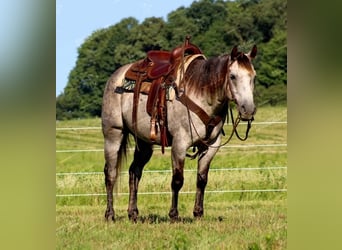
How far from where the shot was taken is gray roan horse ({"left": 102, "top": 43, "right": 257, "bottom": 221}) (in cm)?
389

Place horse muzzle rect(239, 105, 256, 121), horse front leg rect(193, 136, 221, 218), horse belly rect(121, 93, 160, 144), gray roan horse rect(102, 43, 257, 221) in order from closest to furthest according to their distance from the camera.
A: horse muzzle rect(239, 105, 256, 121)
gray roan horse rect(102, 43, 257, 221)
horse front leg rect(193, 136, 221, 218)
horse belly rect(121, 93, 160, 144)

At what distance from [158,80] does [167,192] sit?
0.79 meters

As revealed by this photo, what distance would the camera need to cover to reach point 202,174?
4.25 meters

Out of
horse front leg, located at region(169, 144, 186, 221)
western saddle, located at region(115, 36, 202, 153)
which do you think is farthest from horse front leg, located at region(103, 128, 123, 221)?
horse front leg, located at region(169, 144, 186, 221)

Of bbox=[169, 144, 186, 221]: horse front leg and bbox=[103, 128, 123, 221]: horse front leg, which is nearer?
bbox=[169, 144, 186, 221]: horse front leg

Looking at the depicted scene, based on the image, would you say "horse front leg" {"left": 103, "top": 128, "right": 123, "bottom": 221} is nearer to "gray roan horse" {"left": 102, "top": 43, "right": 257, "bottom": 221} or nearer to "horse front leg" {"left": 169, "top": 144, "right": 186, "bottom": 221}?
"gray roan horse" {"left": 102, "top": 43, "right": 257, "bottom": 221}

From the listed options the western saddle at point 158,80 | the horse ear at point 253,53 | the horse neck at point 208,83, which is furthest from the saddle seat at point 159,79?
the horse ear at point 253,53

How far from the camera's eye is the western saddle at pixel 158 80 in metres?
4.26

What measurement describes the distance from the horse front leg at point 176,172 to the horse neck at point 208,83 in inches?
13.4

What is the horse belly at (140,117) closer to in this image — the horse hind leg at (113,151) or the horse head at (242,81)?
the horse hind leg at (113,151)

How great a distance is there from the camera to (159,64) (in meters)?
4.41

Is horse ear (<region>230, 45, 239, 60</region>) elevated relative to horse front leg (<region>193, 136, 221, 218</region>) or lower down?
elevated
